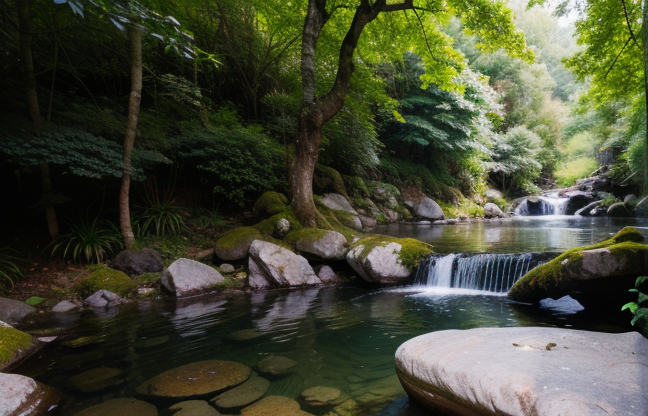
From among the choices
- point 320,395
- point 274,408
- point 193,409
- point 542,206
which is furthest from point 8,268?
point 542,206

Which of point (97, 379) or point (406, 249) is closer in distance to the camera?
point (97, 379)

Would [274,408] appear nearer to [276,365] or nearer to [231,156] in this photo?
[276,365]

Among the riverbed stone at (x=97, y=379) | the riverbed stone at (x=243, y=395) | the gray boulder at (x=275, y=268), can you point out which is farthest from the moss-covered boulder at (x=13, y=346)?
the gray boulder at (x=275, y=268)

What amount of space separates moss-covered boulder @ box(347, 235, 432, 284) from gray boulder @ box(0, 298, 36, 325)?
517 centimetres

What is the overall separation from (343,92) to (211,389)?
6756 millimetres

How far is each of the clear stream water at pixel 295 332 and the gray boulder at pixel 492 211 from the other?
14.6 m

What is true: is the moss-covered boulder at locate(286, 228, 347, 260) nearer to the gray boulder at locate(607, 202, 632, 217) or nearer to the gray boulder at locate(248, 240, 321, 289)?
the gray boulder at locate(248, 240, 321, 289)

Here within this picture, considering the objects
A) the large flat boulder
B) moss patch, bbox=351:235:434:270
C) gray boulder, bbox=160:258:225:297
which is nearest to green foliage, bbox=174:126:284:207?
gray boulder, bbox=160:258:225:297

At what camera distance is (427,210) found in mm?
16797

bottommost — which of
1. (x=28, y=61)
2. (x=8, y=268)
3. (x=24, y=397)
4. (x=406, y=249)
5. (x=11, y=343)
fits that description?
(x=24, y=397)

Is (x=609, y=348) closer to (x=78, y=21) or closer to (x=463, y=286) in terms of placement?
(x=463, y=286)

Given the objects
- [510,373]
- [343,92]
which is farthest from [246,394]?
[343,92]

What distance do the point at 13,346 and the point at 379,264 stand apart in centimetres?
522

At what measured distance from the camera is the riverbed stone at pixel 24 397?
7.79 ft
